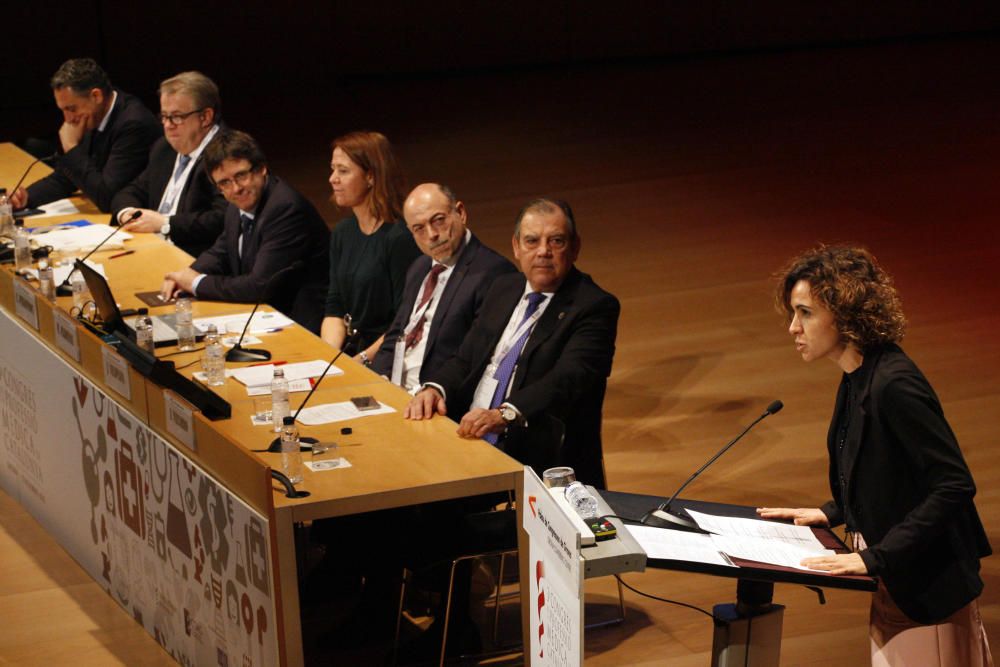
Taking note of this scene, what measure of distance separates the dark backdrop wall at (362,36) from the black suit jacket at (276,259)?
7.64 m

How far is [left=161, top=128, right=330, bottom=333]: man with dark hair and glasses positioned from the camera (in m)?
5.83

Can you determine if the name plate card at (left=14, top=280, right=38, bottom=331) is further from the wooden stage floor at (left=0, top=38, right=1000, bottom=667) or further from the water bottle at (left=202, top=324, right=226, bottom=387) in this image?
the wooden stage floor at (left=0, top=38, right=1000, bottom=667)

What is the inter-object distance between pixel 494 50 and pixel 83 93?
8443mm

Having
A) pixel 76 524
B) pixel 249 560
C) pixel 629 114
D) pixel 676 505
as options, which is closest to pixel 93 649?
pixel 76 524

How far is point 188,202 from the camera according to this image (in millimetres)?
6855

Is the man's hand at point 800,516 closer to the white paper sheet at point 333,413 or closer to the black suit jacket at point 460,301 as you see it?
the white paper sheet at point 333,413

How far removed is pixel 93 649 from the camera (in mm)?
4531

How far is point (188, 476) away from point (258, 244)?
7.06ft

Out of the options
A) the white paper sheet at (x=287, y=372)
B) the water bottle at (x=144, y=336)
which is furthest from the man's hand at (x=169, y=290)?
the white paper sheet at (x=287, y=372)

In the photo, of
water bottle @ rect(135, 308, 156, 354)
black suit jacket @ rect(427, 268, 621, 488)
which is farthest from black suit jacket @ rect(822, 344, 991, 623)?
water bottle @ rect(135, 308, 156, 354)

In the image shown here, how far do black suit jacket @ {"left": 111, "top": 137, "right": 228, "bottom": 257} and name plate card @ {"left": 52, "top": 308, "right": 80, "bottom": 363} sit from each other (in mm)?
1827

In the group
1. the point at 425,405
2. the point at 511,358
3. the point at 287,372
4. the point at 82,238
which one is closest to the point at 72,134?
the point at 82,238

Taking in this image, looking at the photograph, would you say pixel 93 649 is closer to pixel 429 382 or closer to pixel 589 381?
pixel 429 382

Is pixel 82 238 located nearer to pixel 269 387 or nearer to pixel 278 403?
pixel 269 387
